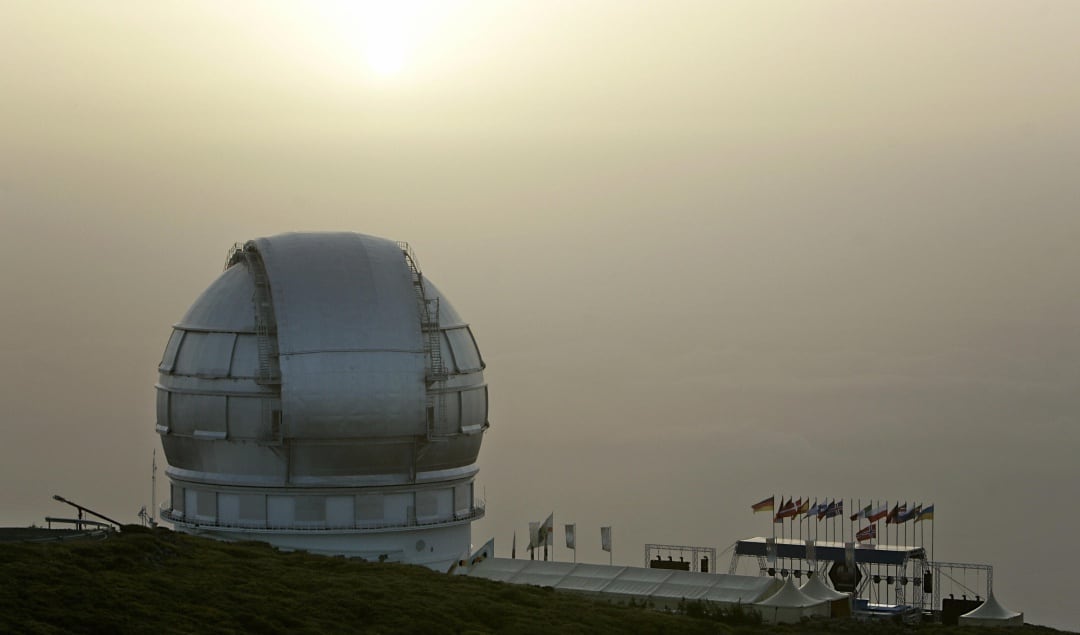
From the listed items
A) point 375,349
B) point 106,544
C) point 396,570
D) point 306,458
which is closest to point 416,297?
point 375,349

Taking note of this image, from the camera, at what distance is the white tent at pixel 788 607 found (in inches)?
2222

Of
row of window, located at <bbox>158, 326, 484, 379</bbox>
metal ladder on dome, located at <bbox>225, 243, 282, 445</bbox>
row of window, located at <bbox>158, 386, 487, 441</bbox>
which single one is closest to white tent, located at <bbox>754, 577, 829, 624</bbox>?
row of window, located at <bbox>158, 386, 487, 441</bbox>

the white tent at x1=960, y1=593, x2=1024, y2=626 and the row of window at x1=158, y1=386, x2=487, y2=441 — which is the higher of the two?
the row of window at x1=158, y1=386, x2=487, y2=441

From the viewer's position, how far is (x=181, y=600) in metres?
43.5

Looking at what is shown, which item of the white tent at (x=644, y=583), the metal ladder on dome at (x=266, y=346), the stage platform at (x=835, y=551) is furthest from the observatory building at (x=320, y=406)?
the stage platform at (x=835, y=551)

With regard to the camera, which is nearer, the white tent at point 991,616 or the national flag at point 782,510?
the white tent at point 991,616

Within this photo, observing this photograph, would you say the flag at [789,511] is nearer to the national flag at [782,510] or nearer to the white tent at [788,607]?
the national flag at [782,510]

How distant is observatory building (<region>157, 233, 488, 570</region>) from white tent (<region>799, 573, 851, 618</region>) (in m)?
14.6

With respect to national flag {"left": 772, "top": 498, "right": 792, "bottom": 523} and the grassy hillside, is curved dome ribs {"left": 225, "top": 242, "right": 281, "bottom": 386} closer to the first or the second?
the grassy hillside

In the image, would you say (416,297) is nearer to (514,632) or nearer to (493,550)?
(493,550)

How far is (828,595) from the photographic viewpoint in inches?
2312

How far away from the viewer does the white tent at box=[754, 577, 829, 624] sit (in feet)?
185

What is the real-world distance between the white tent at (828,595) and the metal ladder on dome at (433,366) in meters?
14.8

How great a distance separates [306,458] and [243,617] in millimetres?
19769
